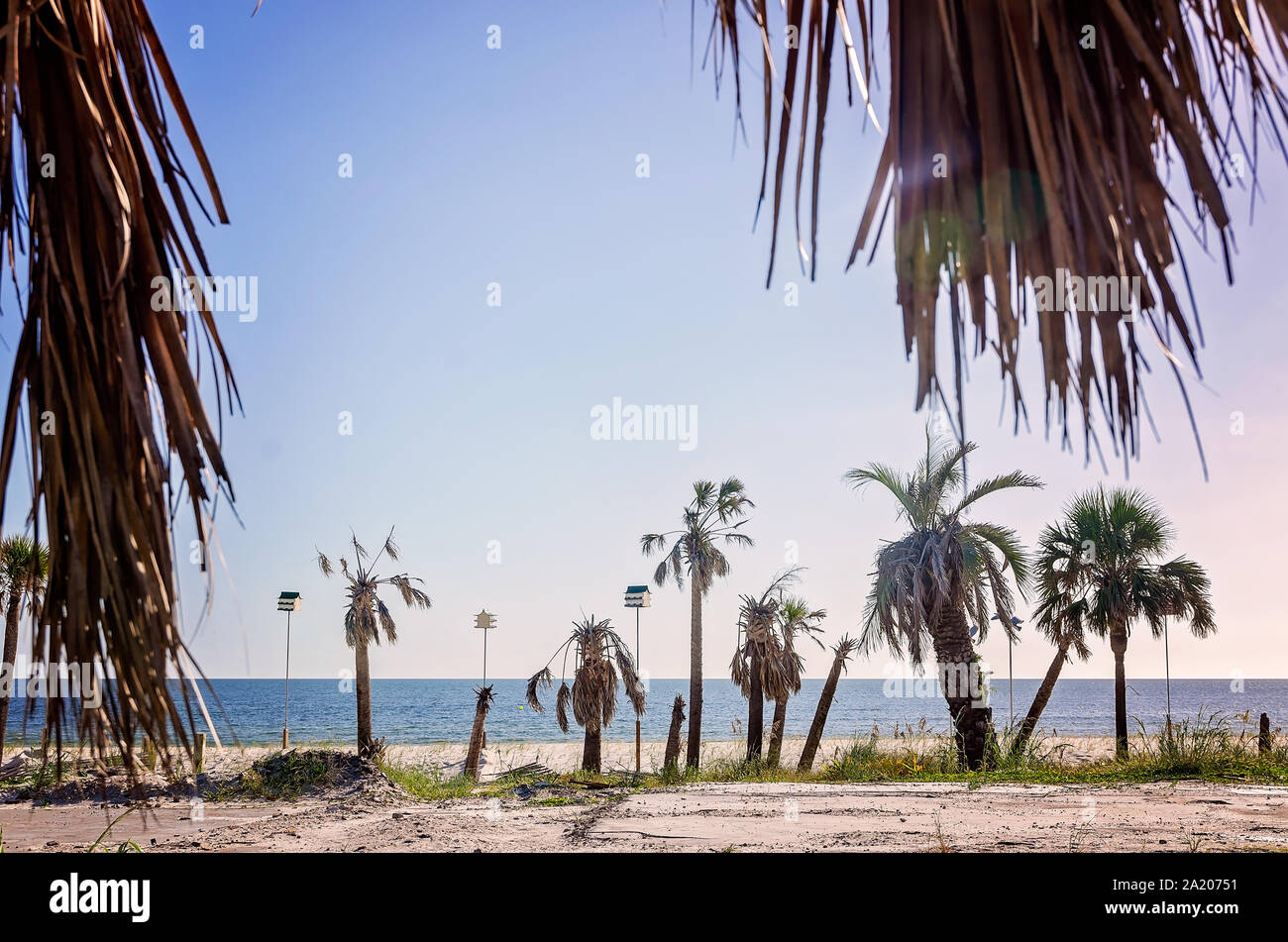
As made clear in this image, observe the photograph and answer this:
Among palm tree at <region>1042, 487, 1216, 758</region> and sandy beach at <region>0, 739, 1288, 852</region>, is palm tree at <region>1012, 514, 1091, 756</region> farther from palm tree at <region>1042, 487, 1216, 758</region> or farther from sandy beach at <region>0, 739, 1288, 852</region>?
sandy beach at <region>0, 739, 1288, 852</region>

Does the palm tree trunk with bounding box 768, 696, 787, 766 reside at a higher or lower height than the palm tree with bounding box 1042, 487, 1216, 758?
lower

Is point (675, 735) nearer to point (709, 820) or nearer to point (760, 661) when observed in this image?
point (760, 661)

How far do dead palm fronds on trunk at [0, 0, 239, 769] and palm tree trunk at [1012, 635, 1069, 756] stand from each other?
18.3m

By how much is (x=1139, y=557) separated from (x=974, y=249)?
81.7 ft

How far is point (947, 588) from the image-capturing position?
1805 cm

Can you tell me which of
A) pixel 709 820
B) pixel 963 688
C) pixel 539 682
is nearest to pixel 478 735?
pixel 539 682

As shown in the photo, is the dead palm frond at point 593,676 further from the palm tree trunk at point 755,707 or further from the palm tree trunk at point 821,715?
the palm tree trunk at point 821,715

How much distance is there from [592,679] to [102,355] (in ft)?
78.6

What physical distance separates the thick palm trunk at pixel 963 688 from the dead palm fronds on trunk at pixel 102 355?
18.0 meters

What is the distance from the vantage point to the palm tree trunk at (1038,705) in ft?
57.2

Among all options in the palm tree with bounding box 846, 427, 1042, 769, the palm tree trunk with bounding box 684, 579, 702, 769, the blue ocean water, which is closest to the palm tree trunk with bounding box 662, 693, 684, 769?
the palm tree trunk with bounding box 684, 579, 702, 769

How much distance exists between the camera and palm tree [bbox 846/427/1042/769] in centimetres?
1805
